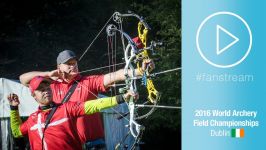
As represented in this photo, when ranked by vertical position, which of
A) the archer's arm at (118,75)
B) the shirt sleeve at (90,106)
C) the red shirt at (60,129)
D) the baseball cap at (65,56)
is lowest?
the red shirt at (60,129)

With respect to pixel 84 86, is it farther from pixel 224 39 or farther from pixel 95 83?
pixel 224 39

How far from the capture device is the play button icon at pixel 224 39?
3234mm

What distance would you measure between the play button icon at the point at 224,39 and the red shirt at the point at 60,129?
108 centimetres

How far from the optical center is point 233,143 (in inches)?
129

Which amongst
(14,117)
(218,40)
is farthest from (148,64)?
(218,40)

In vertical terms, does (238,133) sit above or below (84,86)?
below

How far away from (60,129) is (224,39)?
134cm

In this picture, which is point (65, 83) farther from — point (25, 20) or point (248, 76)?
point (25, 20)

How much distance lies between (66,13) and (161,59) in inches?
57.5

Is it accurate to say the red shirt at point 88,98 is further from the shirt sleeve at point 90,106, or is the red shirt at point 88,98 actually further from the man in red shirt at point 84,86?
the shirt sleeve at point 90,106

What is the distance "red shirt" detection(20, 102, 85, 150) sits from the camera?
4148 mm

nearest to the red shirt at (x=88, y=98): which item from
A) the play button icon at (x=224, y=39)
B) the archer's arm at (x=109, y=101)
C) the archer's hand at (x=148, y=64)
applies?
the archer's hand at (x=148, y=64)

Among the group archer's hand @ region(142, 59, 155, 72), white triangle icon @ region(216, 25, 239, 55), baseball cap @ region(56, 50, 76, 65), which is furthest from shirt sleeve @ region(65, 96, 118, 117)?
white triangle icon @ region(216, 25, 239, 55)

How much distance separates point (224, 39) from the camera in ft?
10.7
